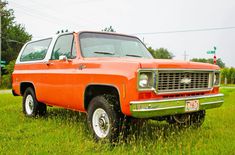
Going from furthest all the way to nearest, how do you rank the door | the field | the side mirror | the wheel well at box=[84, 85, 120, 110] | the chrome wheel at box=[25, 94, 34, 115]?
the chrome wheel at box=[25, 94, 34, 115] < the side mirror < the door < the wheel well at box=[84, 85, 120, 110] < the field

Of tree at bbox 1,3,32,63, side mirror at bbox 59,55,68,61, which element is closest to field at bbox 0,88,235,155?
side mirror at bbox 59,55,68,61

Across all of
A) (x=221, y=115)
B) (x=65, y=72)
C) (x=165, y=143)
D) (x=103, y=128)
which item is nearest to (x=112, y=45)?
(x=65, y=72)

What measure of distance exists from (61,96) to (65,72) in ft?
1.58

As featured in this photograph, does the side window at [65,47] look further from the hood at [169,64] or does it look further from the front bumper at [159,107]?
the front bumper at [159,107]

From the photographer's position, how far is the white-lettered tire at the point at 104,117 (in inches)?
208

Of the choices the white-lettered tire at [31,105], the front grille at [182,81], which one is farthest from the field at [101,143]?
the front grille at [182,81]

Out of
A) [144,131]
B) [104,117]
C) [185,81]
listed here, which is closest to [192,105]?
[185,81]

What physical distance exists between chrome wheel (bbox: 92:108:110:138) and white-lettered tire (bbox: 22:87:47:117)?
9.21 feet

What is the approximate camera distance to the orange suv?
4.96 metres

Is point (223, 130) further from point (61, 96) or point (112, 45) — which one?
point (61, 96)

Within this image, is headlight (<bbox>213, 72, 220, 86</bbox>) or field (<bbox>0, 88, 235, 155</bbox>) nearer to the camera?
field (<bbox>0, 88, 235, 155</bbox>)

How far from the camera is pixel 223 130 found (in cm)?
648

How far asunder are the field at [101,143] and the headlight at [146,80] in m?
0.89

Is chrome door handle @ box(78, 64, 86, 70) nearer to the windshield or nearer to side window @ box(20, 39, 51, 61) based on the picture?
the windshield
